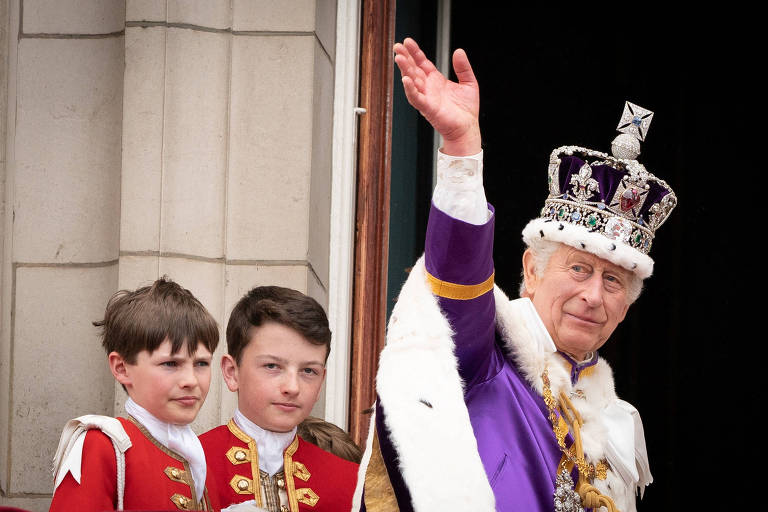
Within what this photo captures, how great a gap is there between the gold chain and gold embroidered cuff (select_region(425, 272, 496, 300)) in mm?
378

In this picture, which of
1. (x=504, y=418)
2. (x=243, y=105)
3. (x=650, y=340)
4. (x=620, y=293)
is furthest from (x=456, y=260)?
(x=650, y=340)

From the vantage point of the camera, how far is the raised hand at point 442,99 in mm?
2545

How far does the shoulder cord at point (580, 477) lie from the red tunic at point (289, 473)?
1.74 ft

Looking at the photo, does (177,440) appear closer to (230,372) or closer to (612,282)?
(230,372)

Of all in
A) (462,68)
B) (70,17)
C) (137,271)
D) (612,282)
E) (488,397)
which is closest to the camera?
(462,68)

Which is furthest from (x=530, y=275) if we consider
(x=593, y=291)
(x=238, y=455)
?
(x=238, y=455)

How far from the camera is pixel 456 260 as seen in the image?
2.60 meters

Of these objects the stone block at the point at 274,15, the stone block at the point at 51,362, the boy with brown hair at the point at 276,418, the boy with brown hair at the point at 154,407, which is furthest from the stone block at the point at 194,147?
the boy with brown hair at the point at 154,407

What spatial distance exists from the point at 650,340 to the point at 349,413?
1.90 metres

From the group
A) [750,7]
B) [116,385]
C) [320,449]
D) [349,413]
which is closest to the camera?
[320,449]

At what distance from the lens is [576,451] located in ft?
9.42

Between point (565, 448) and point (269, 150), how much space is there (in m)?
1.27

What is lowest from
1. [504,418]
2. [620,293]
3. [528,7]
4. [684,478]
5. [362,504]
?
[684,478]

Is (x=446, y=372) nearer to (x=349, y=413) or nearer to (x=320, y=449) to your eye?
(x=320, y=449)
